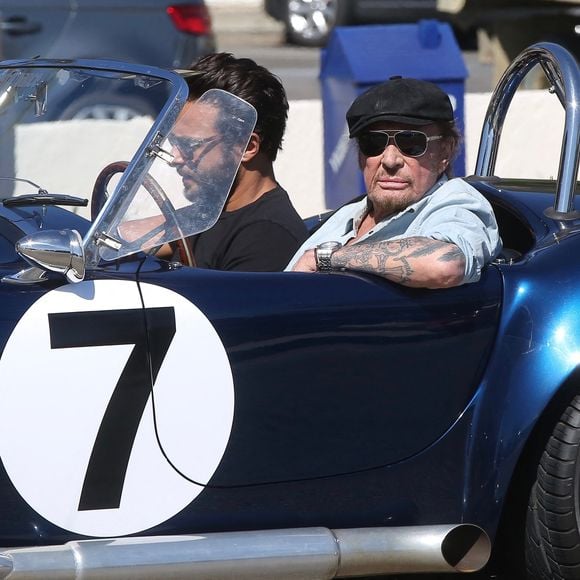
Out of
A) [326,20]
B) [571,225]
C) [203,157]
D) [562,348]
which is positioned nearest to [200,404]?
[203,157]

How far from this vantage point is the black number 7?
277 cm

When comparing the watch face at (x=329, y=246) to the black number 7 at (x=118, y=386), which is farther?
the watch face at (x=329, y=246)

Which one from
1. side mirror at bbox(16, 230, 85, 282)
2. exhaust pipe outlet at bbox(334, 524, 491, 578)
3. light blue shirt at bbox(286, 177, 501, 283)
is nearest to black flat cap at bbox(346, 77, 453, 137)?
light blue shirt at bbox(286, 177, 501, 283)

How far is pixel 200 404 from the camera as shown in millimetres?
2826

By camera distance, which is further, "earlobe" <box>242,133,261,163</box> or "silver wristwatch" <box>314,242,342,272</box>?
"earlobe" <box>242,133,261,163</box>

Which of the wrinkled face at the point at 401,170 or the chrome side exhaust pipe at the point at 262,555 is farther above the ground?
the wrinkled face at the point at 401,170

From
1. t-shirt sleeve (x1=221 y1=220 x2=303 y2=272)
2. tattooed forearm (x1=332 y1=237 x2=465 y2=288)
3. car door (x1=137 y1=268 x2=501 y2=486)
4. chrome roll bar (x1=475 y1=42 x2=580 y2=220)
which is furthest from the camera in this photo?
t-shirt sleeve (x1=221 y1=220 x2=303 y2=272)

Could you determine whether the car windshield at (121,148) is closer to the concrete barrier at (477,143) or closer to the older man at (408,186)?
the older man at (408,186)

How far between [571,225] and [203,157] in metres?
0.94

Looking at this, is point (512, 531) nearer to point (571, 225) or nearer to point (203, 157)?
point (571, 225)

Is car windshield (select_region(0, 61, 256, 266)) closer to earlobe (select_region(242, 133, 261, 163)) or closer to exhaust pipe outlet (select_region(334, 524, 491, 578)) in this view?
earlobe (select_region(242, 133, 261, 163))

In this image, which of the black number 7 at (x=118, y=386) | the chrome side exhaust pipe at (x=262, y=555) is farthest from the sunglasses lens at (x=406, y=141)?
the chrome side exhaust pipe at (x=262, y=555)

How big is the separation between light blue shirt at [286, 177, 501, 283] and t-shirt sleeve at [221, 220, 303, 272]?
54 mm

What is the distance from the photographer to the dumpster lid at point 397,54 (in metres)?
7.47
